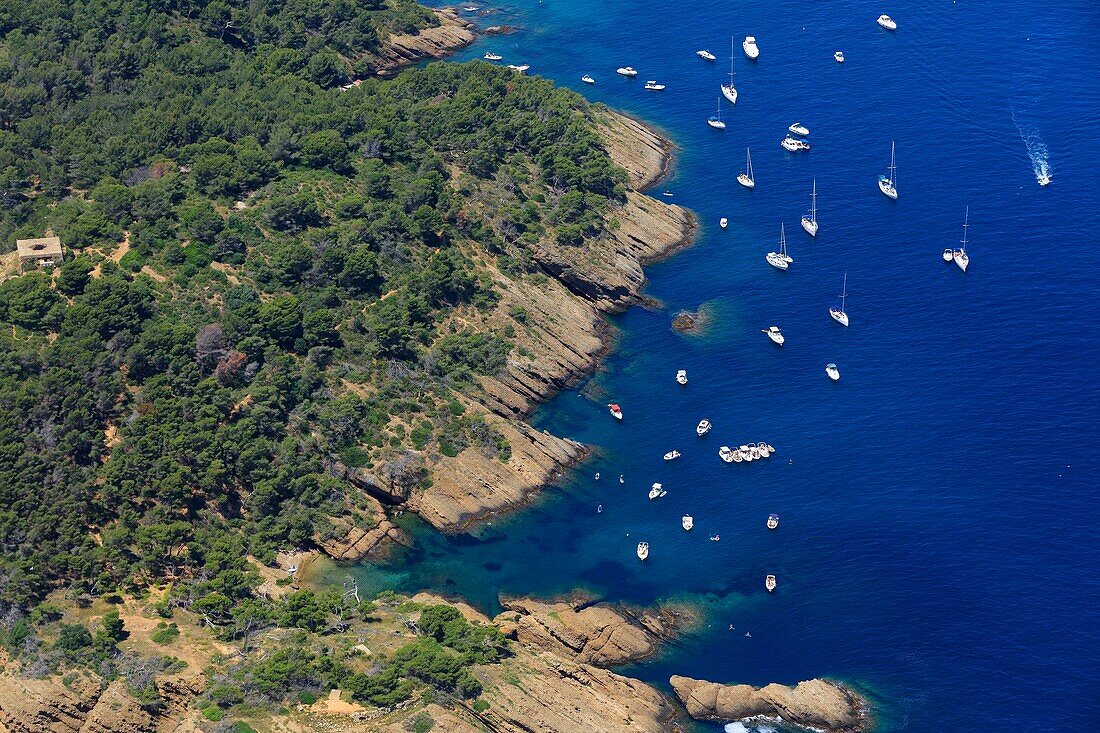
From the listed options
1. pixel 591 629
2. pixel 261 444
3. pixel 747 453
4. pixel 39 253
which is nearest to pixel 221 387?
pixel 261 444

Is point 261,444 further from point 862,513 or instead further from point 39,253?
point 862,513

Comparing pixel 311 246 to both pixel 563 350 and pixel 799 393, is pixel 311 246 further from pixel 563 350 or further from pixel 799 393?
pixel 799 393

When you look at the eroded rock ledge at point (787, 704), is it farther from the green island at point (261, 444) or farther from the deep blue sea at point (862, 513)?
the deep blue sea at point (862, 513)

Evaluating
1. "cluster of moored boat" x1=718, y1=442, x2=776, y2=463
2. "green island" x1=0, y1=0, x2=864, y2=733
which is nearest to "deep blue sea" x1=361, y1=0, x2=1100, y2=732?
"cluster of moored boat" x1=718, y1=442, x2=776, y2=463

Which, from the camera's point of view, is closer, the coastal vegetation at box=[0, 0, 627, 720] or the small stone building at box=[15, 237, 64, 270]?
the coastal vegetation at box=[0, 0, 627, 720]

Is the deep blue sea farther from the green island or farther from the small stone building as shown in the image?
the small stone building

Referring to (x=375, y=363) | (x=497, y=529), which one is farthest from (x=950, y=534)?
(x=375, y=363)

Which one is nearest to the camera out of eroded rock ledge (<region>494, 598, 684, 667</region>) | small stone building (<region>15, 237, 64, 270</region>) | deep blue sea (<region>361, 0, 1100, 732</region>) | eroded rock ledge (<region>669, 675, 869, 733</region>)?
eroded rock ledge (<region>669, 675, 869, 733</region>)
